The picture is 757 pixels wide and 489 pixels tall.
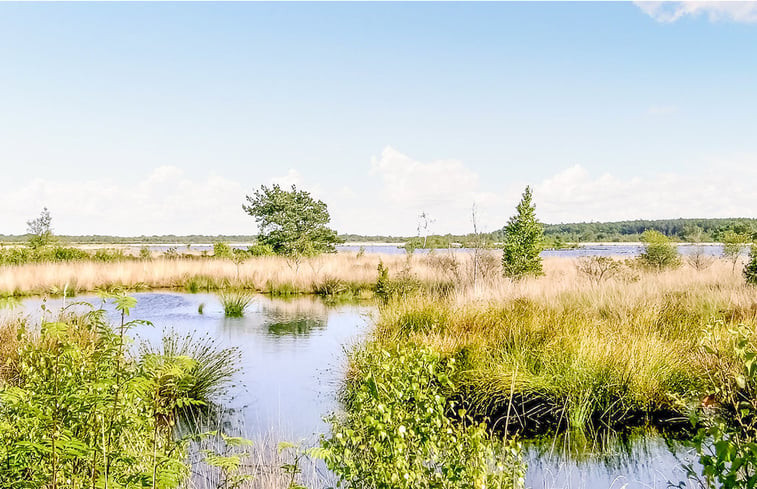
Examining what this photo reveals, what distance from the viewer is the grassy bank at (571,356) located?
6238 millimetres

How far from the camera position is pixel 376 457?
247 centimetres

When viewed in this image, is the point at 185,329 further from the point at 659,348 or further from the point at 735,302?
the point at 735,302

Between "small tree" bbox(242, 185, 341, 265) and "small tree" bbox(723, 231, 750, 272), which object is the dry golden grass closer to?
"small tree" bbox(723, 231, 750, 272)

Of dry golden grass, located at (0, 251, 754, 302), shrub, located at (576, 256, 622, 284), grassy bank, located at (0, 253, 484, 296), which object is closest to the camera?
shrub, located at (576, 256, 622, 284)

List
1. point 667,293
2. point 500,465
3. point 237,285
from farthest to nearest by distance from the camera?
point 237,285 < point 667,293 < point 500,465

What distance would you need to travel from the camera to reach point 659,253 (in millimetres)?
21156

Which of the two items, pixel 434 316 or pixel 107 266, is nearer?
pixel 434 316

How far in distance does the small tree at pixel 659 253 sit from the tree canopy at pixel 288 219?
16.2 metres

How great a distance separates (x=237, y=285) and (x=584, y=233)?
76313mm

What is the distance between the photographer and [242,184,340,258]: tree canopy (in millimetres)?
30712

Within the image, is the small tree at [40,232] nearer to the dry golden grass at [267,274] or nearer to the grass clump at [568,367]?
the dry golden grass at [267,274]

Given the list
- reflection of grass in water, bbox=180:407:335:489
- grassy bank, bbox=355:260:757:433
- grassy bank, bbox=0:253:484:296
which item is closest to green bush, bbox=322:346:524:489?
reflection of grass in water, bbox=180:407:335:489

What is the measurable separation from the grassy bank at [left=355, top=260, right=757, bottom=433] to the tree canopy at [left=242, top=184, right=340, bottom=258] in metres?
21.4

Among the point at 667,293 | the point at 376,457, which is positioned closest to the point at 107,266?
the point at 667,293
